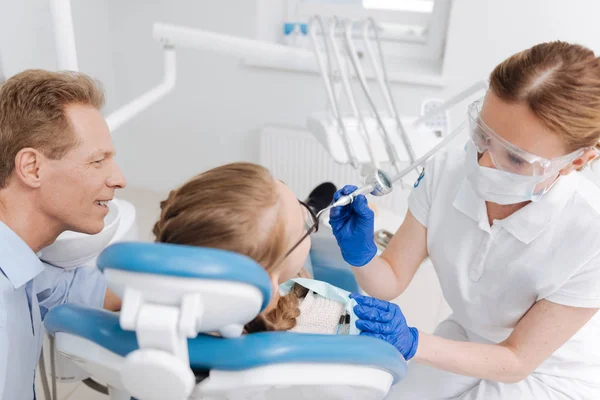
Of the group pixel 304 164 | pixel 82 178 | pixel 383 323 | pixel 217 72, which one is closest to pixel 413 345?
pixel 383 323

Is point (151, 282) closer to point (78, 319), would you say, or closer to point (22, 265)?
point (78, 319)

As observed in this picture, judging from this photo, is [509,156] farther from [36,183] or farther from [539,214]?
[36,183]

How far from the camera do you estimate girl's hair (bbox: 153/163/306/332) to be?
75 centimetres

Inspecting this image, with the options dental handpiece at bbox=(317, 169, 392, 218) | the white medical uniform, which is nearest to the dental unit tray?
the white medical uniform

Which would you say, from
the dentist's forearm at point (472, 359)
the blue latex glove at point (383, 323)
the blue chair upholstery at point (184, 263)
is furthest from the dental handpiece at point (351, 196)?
the blue chair upholstery at point (184, 263)

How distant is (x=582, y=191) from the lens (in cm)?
115

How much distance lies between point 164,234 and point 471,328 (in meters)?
0.91

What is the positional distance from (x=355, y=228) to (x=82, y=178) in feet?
2.03

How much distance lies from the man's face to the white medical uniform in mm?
772

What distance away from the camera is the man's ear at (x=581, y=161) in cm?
102

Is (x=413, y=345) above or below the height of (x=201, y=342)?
below

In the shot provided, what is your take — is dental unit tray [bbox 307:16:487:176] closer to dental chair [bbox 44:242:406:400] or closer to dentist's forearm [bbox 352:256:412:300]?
dentist's forearm [bbox 352:256:412:300]

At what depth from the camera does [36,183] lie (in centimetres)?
106

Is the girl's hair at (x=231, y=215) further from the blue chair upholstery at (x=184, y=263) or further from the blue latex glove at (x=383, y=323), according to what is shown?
the blue latex glove at (x=383, y=323)
